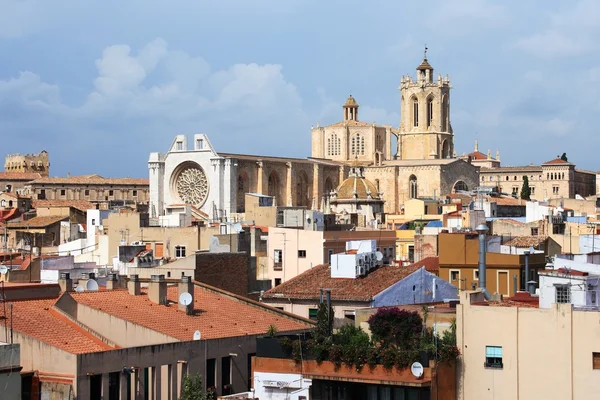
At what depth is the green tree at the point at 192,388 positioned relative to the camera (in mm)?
19328

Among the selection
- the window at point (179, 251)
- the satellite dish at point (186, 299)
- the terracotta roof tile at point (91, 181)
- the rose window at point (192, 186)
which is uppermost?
the terracotta roof tile at point (91, 181)

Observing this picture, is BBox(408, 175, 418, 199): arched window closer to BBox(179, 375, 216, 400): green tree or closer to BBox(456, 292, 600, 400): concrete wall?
BBox(179, 375, 216, 400): green tree

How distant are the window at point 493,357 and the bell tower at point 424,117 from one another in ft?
305

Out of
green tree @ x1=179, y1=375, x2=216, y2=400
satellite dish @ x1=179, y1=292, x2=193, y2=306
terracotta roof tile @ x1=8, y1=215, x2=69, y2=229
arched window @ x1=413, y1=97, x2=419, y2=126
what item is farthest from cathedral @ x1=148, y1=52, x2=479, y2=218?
green tree @ x1=179, y1=375, x2=216, y2=400

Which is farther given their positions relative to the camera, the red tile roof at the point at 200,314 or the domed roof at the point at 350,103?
the domed roof at the point at 350,103

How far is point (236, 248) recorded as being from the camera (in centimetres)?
3525

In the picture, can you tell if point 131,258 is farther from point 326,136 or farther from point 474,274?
point 326,136

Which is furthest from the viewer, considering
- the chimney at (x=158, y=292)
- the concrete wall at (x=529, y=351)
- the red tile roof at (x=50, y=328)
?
the chimney at (x=158, y=292)


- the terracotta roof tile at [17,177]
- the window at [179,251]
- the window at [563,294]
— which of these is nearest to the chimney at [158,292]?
the window at [563,294]

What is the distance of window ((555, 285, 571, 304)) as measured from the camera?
19117 mm

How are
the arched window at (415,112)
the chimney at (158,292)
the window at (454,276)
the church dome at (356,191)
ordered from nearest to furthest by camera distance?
the chimney at (158,292) < the window at (454,276) < the church dome at (356,191) < the arched window at (415,112)

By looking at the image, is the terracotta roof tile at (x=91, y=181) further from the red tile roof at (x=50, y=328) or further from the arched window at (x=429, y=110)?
the red tile roof at (x=50, y=328)

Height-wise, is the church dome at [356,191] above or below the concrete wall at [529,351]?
above

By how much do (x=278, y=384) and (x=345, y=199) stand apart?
46368 mm
